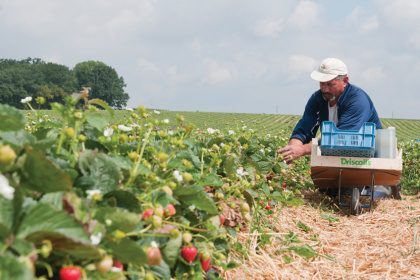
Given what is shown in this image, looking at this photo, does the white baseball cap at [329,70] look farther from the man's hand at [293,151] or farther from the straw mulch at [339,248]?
the straw mulch at [339,248]

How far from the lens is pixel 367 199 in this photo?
20.7 feet

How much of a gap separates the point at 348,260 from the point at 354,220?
143 centimetres

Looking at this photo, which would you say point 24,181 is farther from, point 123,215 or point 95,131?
point 95,131

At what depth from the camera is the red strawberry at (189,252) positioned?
84.7 inches

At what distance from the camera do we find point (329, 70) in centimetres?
566

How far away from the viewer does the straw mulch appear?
Answer: 3385 mm

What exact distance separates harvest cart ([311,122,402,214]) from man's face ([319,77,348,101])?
0.65 meters

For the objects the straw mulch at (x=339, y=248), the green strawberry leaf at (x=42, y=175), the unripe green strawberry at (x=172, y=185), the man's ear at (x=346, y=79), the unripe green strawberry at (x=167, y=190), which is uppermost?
the man's ear at (x=346, y=79)

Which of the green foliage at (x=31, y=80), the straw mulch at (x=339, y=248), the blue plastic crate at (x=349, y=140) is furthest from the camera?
the green foliage at (x=31, y=80)

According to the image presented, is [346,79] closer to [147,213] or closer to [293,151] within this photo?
[293,151]

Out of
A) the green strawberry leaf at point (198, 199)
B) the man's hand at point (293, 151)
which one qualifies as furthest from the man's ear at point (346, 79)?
the green strawberry leaf at point (198, 199)

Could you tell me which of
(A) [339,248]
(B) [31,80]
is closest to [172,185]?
(A) [339,248]

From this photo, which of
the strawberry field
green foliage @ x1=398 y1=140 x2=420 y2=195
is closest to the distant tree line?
green foliage @ x1=398 y1=140 x2=420 y2=195

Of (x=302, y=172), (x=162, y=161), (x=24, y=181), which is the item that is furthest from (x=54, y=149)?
(x=302, y=172)
